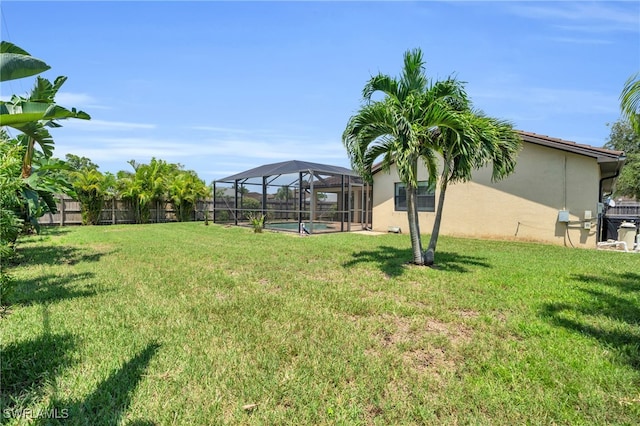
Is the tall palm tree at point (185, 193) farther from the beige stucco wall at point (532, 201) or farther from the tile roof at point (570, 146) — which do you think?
the tile roof at point (570, 146)

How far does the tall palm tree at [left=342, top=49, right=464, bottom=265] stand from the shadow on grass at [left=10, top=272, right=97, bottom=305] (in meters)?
5.38

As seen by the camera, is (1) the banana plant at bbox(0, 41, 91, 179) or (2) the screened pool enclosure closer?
(1) the banana plant at bbox(0, 41, 91, 179)

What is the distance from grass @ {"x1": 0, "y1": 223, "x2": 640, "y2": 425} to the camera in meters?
2.11

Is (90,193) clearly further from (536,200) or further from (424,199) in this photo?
(536,200)

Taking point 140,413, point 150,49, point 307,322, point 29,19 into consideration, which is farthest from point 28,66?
point 150,49

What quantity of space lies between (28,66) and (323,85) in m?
8.99

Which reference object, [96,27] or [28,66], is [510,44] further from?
[96,27]

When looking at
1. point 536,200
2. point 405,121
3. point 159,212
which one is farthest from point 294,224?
point 405,121

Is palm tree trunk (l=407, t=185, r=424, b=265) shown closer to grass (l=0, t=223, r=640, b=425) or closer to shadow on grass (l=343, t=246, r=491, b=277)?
shadow on grass (l=343, t=246, r=491, b=277)

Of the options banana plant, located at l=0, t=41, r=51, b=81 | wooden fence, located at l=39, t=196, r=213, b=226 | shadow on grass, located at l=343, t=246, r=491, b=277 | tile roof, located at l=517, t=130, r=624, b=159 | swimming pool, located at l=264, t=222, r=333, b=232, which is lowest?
shadow on grass, located at l=343, t=246, r=491, b=277

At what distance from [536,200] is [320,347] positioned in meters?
10.7

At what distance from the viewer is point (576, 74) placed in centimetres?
906

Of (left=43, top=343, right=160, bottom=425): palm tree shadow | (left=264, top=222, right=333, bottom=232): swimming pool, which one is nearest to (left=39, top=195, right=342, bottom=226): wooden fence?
(left=264, top=222, right=333, bottom=232): swimming pool

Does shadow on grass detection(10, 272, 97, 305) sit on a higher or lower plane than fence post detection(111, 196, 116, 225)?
lower
